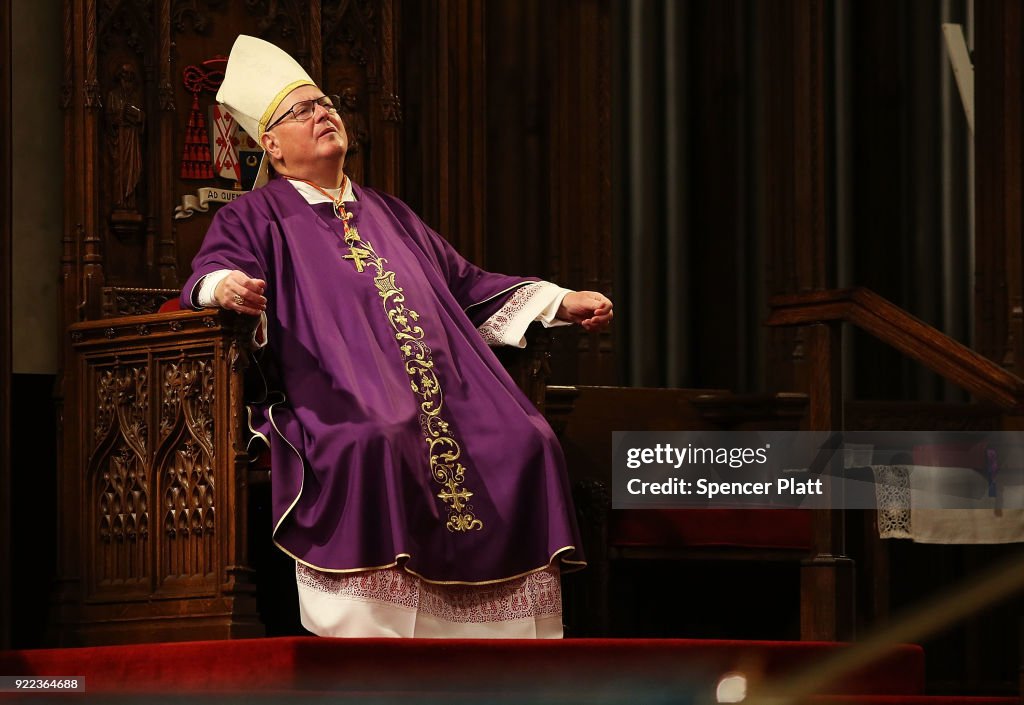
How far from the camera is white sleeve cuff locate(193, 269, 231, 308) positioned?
3.74 m

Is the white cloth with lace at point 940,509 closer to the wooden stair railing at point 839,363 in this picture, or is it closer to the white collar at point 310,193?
the wooden stair railing at point 839,363

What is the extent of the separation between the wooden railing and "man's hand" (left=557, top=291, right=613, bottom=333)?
22.2 inches

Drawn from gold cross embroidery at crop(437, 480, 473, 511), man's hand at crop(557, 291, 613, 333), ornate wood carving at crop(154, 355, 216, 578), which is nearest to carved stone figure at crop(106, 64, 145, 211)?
ornate wood carving at crop(154, 355, 216, 578)

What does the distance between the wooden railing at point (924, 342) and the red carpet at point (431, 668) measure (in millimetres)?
818

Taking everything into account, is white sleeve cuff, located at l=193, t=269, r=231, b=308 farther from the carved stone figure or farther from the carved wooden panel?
the carved stone figure

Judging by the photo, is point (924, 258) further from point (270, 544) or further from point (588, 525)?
point (270, 544)

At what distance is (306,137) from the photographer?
433 cm

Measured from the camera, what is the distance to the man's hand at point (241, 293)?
366 cm

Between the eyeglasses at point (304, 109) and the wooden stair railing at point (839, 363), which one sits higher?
the eyeglasses at point (304, 109)

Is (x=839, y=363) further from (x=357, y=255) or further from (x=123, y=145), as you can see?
(x=123, y=145)

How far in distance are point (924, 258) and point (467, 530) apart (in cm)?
302

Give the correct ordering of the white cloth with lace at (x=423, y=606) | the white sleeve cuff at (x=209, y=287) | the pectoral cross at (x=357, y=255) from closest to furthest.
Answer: the white cloth with lace at (x=423, y=606), the white sleeve cuff at (x=209, y=287), the pectoral cross at (x=357, y=255)

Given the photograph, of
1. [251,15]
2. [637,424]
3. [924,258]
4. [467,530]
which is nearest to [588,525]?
[467,530]

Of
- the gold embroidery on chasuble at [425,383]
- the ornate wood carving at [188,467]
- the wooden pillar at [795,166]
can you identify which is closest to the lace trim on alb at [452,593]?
the gold embroidery on chasuble at [425,383]
